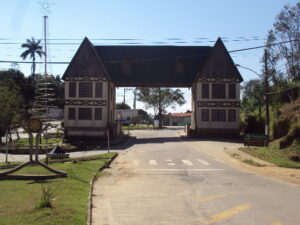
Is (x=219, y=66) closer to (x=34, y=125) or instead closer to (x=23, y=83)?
(x=34, y=125)

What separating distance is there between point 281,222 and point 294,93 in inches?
1162

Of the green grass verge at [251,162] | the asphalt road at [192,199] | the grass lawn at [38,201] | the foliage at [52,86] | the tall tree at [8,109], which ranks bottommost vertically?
the asphalt road at [192,199]

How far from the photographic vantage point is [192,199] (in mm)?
11234

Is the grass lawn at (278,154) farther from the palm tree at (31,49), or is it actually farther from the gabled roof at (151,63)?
the palm tree at (31,49)

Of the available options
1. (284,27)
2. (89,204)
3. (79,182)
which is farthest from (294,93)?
(89,204)

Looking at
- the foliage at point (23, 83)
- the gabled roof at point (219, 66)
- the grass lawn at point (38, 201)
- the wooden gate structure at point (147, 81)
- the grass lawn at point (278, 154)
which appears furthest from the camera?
the foliage at point (23, 83)

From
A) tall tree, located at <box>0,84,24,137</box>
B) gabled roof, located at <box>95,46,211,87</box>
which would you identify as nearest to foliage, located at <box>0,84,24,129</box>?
tall tree, located at <box>0,84,24,137</box>

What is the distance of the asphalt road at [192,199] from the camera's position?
29.0 feet

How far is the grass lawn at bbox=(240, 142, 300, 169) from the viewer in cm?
2148

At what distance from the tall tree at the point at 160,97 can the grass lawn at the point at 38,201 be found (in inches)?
2939

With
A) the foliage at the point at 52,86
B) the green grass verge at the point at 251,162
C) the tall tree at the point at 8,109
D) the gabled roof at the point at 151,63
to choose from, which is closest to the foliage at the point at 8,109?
the tall tree at the point at 8,109

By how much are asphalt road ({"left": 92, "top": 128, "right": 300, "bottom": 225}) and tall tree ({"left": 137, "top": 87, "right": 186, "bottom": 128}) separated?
7085cm

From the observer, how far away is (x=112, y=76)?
156 ft

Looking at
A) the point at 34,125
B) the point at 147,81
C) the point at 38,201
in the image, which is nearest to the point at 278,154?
the point at 34,125
